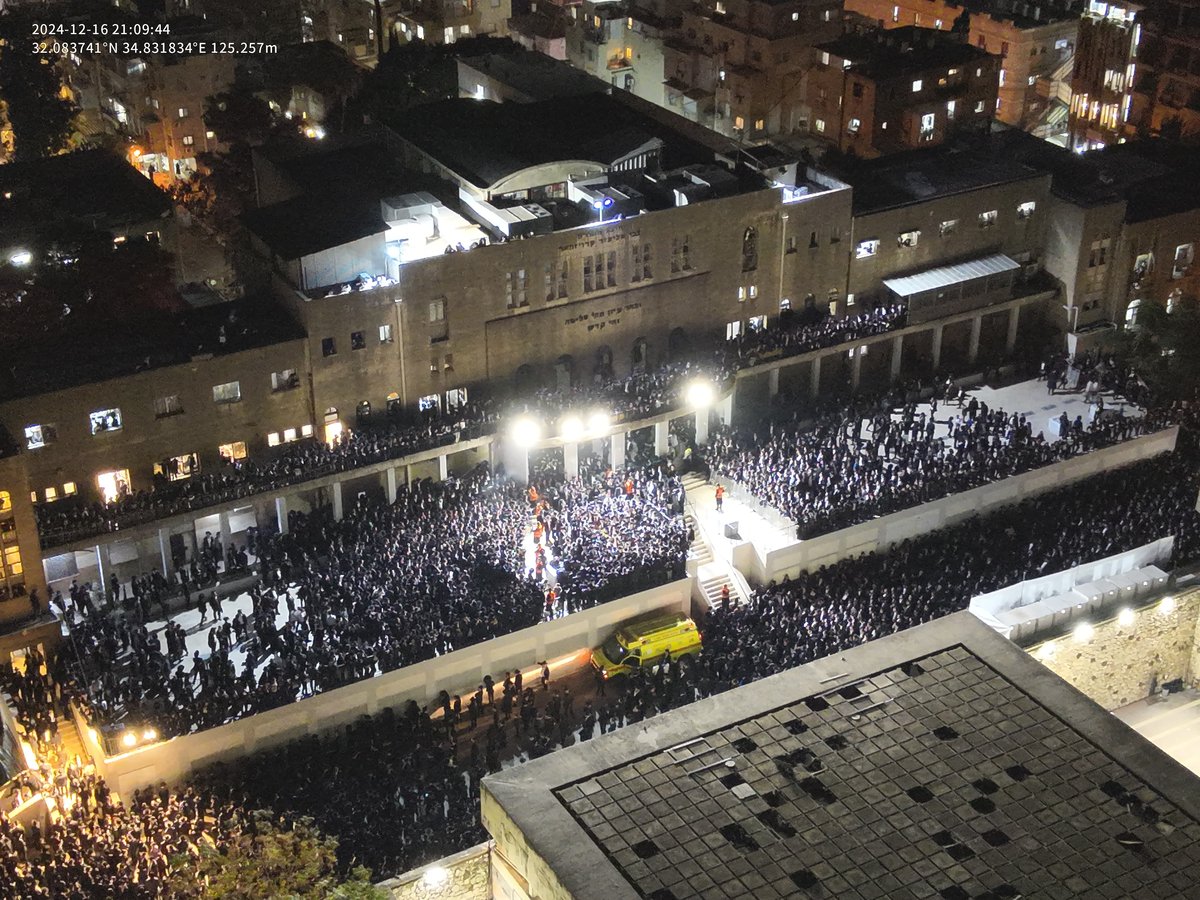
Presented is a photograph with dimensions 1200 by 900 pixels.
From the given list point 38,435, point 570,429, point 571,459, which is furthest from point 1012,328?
point 38,435

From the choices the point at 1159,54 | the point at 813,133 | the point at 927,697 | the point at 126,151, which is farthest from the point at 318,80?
the point at 927,697

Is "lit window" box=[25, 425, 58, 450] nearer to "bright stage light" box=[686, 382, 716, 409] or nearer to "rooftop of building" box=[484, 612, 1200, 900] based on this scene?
"bright stage light" box=[686, 382, 716, 409]

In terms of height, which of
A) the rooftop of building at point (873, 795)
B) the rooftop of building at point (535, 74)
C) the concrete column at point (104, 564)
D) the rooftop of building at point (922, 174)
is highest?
the rooftop of building at point (535, 74)

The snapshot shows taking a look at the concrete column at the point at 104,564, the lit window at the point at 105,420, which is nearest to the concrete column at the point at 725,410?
the lit window at the point at 105,420

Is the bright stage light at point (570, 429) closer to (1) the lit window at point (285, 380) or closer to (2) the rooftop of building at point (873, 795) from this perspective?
(1) the lit window at point (285, 380)

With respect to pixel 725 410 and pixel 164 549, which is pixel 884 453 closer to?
pixel 725 410

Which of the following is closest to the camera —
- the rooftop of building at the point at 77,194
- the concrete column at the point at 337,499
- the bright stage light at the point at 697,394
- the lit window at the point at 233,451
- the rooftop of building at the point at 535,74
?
the concrete column at the point at 337,499
